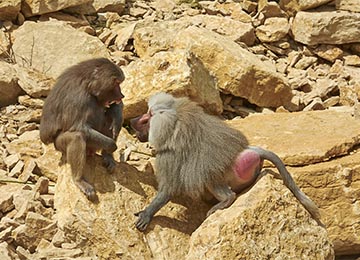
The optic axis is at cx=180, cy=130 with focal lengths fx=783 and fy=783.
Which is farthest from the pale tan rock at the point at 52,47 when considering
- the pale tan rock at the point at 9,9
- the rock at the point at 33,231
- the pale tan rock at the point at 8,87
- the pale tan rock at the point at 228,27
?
the rock at the point at 33,231

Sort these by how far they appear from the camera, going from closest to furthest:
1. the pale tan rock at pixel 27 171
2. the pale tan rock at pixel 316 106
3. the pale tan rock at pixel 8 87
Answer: the pale tan rock at pixel 27 171, the pale tan rock at pixel 8 87, the pale tan rock at pixel 316 106

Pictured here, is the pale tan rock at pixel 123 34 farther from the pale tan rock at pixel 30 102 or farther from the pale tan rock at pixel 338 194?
the pale tan rock at pixel 338 194

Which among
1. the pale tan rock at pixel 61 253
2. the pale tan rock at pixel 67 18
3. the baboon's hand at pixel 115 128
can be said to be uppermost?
the baboon's hand at pixel 115 128

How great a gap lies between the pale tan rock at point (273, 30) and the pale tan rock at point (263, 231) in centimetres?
469

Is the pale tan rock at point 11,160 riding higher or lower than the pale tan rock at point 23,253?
lower

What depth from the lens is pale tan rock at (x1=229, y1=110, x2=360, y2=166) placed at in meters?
6.92

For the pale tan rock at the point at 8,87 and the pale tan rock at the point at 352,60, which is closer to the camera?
the pale tan rock at the point at 8,87

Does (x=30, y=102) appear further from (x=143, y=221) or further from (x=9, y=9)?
(x=143, y=221)

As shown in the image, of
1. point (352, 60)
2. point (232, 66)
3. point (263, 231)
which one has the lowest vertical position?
point (352, 60)

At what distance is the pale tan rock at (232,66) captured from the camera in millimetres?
8891

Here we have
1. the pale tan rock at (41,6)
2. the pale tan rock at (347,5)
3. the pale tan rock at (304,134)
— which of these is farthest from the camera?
the pale tan rock at (347,5)

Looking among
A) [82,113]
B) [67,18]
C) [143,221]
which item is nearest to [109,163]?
[82,113]

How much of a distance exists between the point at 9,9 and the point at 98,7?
1400mm

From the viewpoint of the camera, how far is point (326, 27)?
34.0 feet
